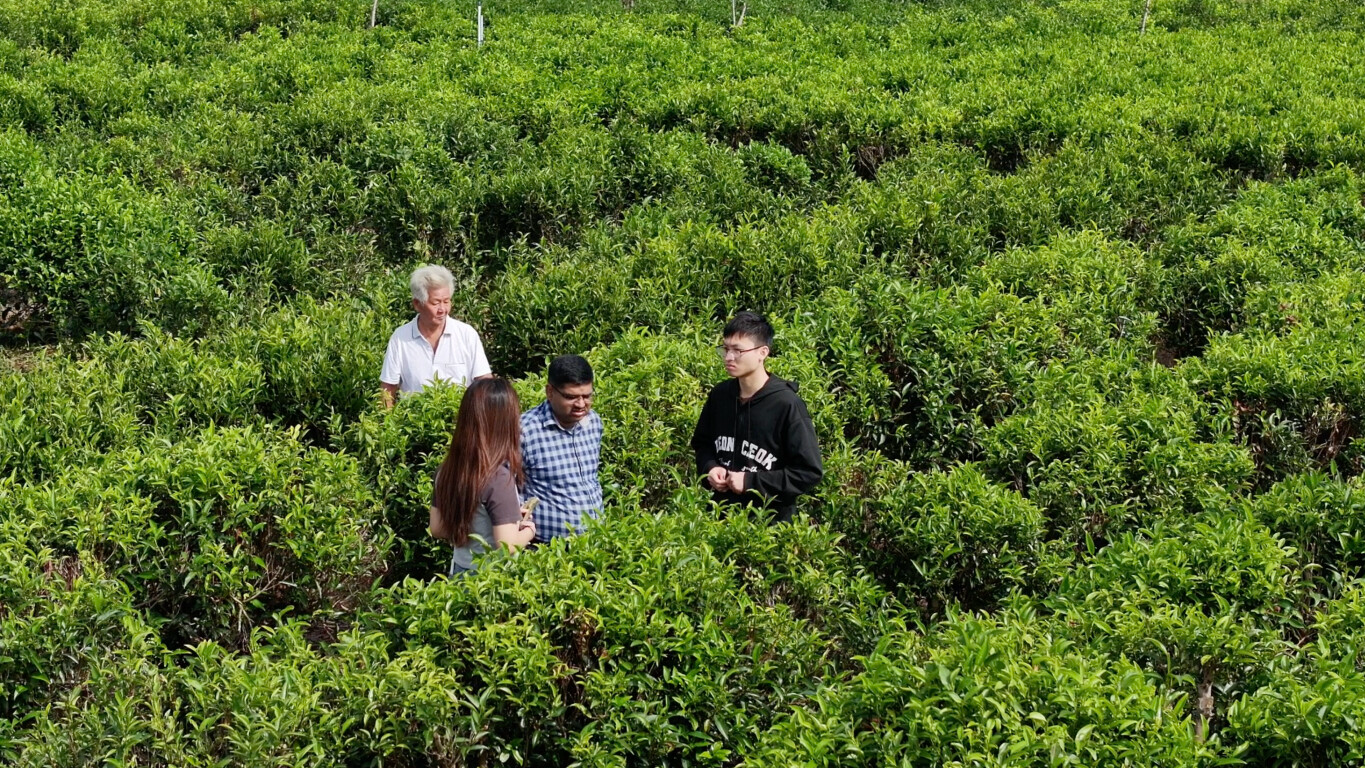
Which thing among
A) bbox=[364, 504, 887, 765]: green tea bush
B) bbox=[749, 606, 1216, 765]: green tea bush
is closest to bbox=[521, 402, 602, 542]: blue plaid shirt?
bbox=[364, 504, 887, 765]: green tea bush

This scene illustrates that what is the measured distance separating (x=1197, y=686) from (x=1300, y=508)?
143 cm

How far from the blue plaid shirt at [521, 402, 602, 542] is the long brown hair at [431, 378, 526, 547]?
33cm

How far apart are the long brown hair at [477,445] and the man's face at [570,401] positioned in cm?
29

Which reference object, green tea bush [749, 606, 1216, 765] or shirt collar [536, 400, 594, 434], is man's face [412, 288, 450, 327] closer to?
shirt collar [536, 400, 594, 434]

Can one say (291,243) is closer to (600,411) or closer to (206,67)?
(600,411)

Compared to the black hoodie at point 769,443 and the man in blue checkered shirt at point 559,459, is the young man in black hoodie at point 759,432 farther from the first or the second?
the man in blue checkered shirt at point 559,459

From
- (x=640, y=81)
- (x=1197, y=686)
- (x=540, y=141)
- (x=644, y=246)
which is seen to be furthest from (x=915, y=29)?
(x=1197, y=686)

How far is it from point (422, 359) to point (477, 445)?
2077mm

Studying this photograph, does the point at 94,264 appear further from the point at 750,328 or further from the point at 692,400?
the point at 750,328

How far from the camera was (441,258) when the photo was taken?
9.96 meters

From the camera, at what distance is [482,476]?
4.64 meters

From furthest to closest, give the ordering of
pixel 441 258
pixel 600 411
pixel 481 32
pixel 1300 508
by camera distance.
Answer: pixel 481 32 < pixel 441 258 < pixel 600 411 < pixel 1300 508

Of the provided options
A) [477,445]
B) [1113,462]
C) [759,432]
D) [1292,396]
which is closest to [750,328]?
[759,432]

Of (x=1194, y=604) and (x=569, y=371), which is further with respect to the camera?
(x=569, y=371)
